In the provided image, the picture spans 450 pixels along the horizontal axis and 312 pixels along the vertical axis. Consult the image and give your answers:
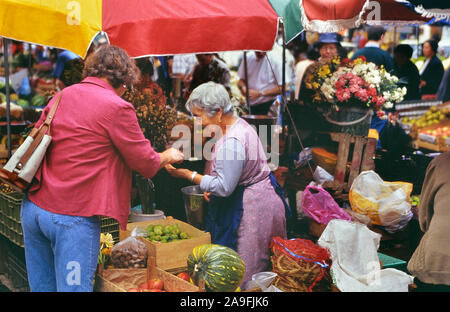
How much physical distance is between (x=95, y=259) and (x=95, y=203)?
0.36 m

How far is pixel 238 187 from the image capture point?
4059mm

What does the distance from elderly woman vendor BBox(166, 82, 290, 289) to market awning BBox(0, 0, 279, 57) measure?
590 mm

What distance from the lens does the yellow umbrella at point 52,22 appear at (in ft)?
13.5

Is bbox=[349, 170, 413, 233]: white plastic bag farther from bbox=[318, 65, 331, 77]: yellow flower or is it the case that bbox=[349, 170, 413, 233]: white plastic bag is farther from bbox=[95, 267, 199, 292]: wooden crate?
bbox=[95, 267, 199, 292]: wooden crate

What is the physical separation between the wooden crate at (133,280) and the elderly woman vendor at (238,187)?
2.28ft

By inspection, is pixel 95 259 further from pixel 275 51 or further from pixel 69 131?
pixel 275 51

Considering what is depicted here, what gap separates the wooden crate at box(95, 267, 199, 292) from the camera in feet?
11.1

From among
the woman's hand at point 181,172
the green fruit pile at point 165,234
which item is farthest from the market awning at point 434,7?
the green fruit pile at point 165,234

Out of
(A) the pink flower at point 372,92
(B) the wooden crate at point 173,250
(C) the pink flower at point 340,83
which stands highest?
(C) the pink flower at point 340,83

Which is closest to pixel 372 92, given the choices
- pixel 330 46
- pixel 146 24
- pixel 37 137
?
pixel 146 24

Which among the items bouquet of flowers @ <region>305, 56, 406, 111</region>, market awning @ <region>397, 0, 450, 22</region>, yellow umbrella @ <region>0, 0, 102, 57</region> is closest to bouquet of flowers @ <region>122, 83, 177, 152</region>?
yellow umbrella @ <region>0, 0, 102, 57</region>

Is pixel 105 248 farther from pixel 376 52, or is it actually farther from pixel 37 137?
pixel 376 52

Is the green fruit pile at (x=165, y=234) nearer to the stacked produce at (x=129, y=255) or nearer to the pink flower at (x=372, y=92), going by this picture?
the stacked produce at (x=129, y=255)
